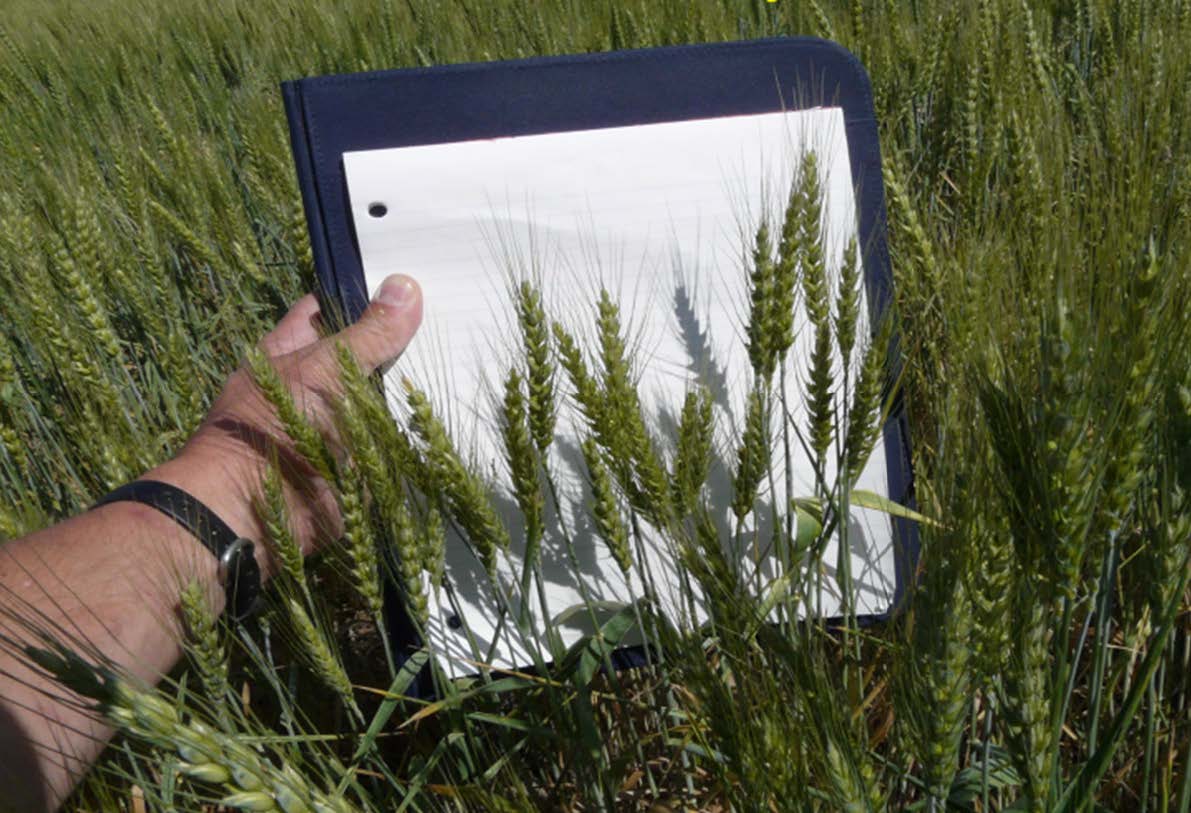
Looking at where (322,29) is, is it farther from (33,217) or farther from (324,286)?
(324,286)

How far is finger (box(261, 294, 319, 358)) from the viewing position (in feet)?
3.89

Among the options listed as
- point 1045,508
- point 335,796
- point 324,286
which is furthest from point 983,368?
point 324,286

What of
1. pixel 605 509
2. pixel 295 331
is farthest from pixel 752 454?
pixel 295 331

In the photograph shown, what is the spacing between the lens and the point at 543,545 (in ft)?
3.24

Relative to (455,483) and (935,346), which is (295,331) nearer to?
(455,483)

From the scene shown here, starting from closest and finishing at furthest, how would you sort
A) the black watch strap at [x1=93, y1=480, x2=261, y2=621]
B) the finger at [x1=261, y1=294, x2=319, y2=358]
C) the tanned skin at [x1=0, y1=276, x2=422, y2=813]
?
1. the tanned skin at [x1=0, y1=276, x2=422, y2=813]
2. the black watch strap at [x1=93, y1=480, x2=261, y2=621]
3. the finger at [x1=261, y1=294, x2=319, y2=358]

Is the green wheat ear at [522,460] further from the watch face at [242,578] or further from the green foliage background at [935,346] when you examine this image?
the watch face at [242,578]

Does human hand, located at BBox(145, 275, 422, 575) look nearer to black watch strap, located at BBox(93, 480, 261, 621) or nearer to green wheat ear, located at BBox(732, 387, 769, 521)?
black watch strap, located at BBox(93, 480, 261, 621)

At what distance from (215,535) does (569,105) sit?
554mm

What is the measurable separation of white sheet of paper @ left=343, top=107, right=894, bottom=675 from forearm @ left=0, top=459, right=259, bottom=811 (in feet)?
0.82

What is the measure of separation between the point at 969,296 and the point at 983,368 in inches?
6.7

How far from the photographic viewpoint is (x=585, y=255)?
3.18 feet

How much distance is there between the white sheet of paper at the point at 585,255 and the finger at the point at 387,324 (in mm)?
23

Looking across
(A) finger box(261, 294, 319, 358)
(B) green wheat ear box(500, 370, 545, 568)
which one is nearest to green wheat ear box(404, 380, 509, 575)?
(B) green wheat ear box(500, 370, 545, 568)
